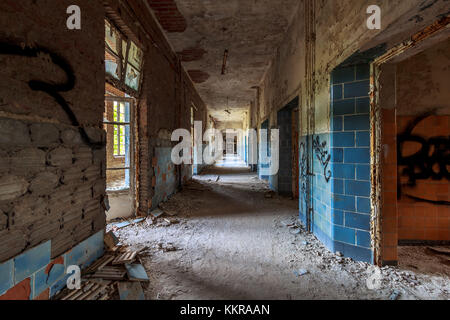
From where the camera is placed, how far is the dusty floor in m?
1.90

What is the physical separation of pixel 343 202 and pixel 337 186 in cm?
21

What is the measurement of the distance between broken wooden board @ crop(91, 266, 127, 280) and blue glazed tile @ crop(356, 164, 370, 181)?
2.82 metres

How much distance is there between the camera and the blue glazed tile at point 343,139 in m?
2.47

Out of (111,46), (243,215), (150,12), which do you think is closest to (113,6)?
(111,46)

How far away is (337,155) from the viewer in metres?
2.59

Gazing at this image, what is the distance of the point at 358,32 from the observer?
82.0 inches

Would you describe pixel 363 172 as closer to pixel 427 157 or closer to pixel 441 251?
pixel 427 157

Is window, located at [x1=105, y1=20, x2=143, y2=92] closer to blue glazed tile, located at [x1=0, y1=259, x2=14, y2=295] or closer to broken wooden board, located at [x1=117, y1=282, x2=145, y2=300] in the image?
blue glazed tile, located at [x1=0, y1=259, x2=14, y2=295]

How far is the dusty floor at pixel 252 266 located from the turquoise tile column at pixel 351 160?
0.30 metres

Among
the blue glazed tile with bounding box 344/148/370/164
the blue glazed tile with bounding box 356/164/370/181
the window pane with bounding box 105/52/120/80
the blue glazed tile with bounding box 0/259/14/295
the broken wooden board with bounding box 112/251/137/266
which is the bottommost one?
the broken wooden board with bounding box 112/251/137/266

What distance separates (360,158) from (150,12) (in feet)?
14.4

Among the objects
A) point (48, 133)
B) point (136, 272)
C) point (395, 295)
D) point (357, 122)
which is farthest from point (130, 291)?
A: point (357, 122)

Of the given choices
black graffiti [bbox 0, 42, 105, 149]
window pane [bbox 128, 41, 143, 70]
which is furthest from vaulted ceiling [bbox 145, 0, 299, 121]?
black graffiti [bbox 0, 42, 105, 149]
